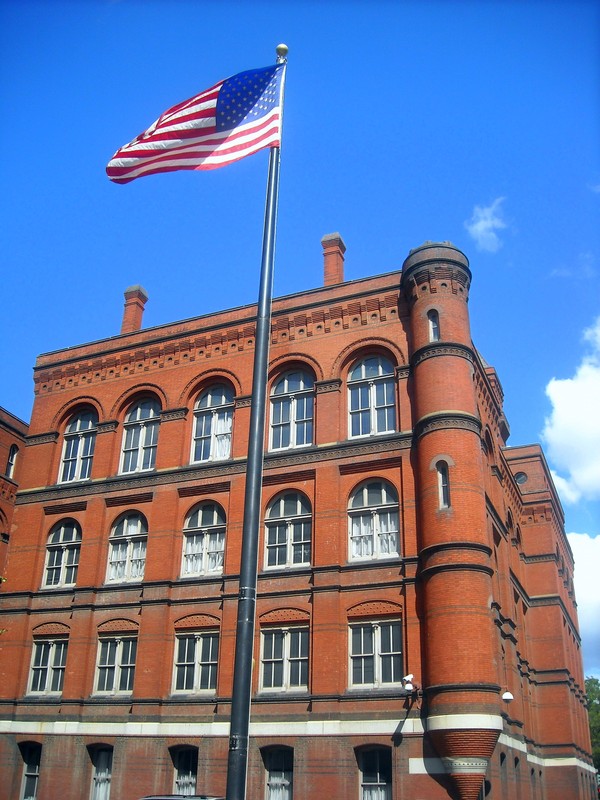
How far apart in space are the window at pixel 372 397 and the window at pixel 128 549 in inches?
344

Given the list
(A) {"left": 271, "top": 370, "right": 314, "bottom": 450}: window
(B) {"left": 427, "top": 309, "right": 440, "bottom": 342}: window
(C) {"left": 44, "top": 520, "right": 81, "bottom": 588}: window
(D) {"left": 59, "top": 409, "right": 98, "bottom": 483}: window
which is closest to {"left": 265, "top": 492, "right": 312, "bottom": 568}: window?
(A) {"left": 271, "top": 370, "right": 314, "bottom": 450}: window

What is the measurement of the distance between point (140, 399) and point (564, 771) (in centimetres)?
2577

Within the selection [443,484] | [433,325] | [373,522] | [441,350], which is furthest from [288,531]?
[433,325]

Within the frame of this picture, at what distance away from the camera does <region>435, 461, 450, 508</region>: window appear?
2511 centimetres

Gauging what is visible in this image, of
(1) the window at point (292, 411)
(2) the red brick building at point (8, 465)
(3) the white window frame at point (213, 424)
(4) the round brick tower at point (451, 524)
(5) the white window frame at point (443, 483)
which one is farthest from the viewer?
(2) the red brick building at point (8, 465)

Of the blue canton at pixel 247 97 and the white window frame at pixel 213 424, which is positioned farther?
the white window frame at pixel 213 424

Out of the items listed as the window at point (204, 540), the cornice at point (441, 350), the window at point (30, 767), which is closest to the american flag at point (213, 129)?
the cornice at point (441, 350)

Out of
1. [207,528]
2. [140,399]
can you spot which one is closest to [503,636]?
[207,528]

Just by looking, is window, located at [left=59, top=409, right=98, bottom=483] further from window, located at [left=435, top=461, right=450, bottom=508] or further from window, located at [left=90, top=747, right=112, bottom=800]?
Result: window, located at [left=435, top=461, right=450, bottom=508]

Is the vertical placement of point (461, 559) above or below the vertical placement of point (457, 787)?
above

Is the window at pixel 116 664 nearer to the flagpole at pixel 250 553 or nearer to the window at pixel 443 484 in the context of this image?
the window at pixel 443 484

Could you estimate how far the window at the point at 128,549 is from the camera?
1175 inches

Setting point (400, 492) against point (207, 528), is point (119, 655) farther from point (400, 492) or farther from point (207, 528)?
point (400, 492)

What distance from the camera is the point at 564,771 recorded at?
38.2m
